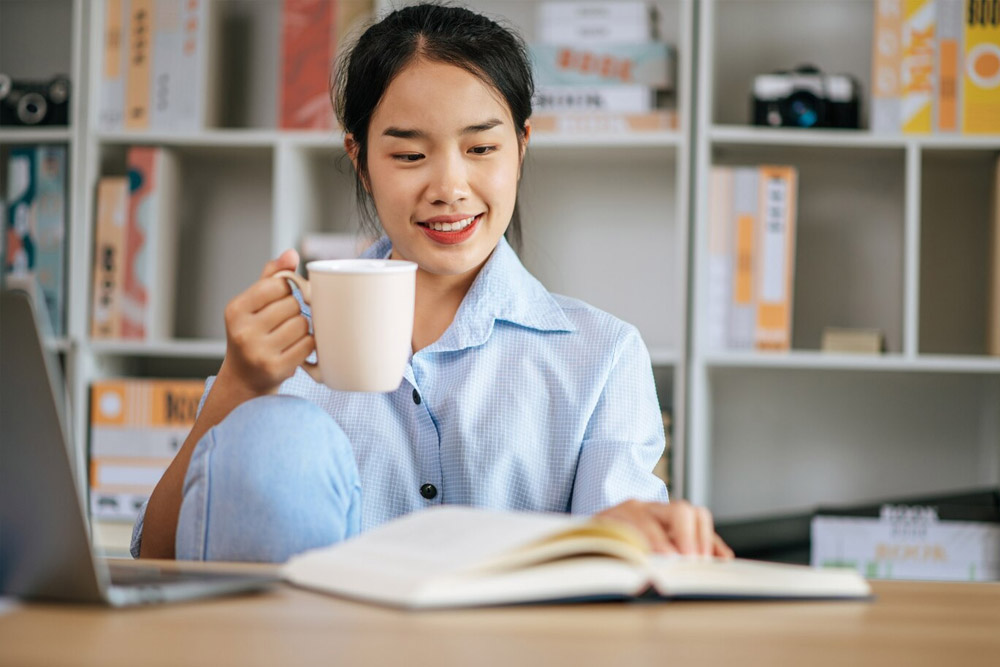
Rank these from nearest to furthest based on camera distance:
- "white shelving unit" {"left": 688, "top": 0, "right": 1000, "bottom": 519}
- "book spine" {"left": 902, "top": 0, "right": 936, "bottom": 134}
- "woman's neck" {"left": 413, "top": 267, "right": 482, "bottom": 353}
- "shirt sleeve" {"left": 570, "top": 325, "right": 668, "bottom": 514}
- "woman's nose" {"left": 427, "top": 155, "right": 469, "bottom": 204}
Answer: "shirt sleeve" {"left": 570, "top": 325, "right": 668, "bottom": 514} → "woman's nose" {"left": 427, "top": 155, "right": 469, "bottom": 204} → "woman's neck" {"left": 413, "top": 267, "right": 482, "bottom": 353} → "book spine" {"left": 902, "top": 0, "right": 936, "bottom": 134} → "white shelving unit" {"left": 688, "top": 0, "right": 1000, "bottom": 519}

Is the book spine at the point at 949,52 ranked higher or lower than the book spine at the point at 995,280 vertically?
higher

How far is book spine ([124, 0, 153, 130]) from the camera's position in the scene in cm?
235

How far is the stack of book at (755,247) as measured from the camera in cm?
219

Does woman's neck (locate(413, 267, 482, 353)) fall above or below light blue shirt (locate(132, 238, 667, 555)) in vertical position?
above

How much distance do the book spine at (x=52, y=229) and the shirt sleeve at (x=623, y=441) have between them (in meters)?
1.43

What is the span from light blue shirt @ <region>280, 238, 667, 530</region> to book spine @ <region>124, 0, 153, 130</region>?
1.23m

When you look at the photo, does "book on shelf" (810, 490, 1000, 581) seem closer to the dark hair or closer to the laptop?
the dark hair

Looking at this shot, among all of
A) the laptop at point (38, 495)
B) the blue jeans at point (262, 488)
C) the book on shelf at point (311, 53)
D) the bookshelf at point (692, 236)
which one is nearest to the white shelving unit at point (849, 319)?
the bookshelf at point (692, 236)

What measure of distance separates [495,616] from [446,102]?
2.70ft

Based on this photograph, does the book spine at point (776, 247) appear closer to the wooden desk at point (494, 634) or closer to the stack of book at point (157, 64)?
the stack of book at point (157, 64)

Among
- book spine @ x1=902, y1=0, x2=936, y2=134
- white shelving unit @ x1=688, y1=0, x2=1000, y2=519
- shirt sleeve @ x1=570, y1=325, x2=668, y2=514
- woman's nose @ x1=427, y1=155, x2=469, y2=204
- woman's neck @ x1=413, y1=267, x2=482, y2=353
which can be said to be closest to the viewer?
shirt sleeve @ x1=570, y1=325, x2=668, y2=514

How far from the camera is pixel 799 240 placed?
8.18 feet

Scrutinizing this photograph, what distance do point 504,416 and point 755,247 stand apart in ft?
3.42

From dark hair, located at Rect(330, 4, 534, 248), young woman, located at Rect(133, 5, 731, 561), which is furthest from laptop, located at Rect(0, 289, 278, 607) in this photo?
dark hair, located at Rect(330, 4, 534, 248)
